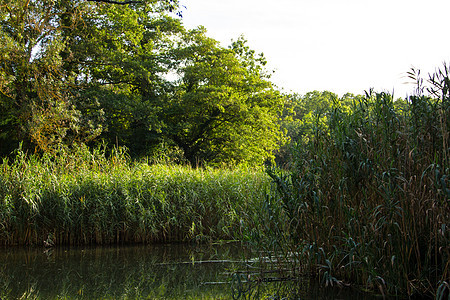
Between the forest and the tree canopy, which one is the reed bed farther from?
the tree canopy

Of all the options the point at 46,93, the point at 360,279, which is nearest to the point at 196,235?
the point at 360,279

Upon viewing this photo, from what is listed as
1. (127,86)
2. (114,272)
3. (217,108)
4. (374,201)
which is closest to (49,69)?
(127,86)

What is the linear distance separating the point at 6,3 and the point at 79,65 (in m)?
5.87

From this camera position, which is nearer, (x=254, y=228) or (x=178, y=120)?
(x=254, y=228)

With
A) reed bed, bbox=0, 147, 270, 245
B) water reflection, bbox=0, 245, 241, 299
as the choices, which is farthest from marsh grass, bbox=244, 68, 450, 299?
reed bed, bbox=0, 147, 270, 245

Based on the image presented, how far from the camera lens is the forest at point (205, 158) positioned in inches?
159

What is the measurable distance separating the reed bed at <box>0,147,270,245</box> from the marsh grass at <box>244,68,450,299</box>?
3474 mm

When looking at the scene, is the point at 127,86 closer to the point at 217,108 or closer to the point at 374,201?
the point at 217,108

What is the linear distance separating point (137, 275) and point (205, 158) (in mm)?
16375

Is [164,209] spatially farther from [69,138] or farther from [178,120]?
[178,120]

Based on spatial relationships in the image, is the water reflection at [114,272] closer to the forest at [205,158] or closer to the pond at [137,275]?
the pond at [137,275]

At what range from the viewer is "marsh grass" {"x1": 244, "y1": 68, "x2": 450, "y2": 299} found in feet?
12.6

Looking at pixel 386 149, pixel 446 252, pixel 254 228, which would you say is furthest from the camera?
pixel 254 228

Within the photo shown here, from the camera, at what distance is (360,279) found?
14.7 ft
